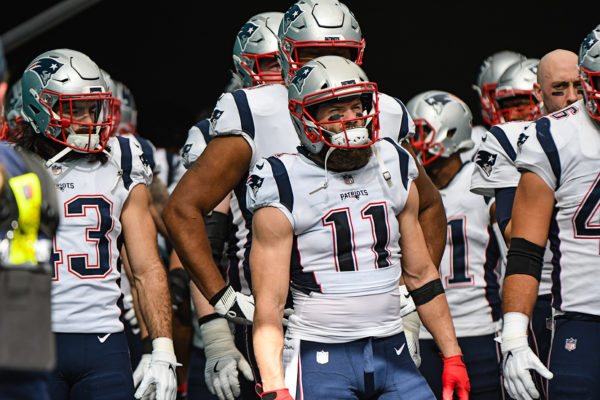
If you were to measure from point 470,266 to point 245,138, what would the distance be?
1.72 meters

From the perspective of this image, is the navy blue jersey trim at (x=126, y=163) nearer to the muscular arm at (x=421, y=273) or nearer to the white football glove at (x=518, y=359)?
the muscular arm at (x=421, y=273)

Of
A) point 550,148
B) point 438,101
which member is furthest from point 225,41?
point 550,148

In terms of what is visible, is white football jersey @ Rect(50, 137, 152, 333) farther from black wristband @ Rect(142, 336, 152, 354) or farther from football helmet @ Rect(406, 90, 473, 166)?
football helmet @ Rect(406, 90, 473, 166)

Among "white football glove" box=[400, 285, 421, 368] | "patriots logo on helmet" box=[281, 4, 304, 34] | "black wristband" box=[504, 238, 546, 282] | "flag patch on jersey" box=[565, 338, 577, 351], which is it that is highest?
"patriots logo on helmet" box=[281, 4, 304, 34]

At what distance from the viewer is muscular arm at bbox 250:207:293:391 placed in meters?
3.39

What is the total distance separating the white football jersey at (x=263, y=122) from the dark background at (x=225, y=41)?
12.0ft

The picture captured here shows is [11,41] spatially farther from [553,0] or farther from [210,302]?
[553,0]

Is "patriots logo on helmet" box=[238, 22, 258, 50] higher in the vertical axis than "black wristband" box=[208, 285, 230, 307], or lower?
higher

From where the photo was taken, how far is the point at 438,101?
5.82 m

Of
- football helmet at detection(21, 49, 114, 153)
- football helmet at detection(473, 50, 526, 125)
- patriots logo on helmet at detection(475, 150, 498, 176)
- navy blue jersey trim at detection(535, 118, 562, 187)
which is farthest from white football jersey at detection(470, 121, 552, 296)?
football helmet at detection(21, 49, 114, 153)

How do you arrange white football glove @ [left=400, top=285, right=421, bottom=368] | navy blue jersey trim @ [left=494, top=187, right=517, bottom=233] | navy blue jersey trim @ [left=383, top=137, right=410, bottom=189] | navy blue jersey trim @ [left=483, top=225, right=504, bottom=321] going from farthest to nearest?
navy blue jersey trim @ [left=483, top=225, right=504, bottom=321] → navy blue jersey trim @ [left=494, top=187, right=517, bottom=233] → white football glove @ [left=400, top=285, right=421, bottom=368] → navy blue jersey trim @ [left=383, top=137, right=410, bottom=189]

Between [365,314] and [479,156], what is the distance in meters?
1.38

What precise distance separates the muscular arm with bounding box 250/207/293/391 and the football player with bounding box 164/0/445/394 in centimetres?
43

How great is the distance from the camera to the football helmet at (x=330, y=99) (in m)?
3.55
